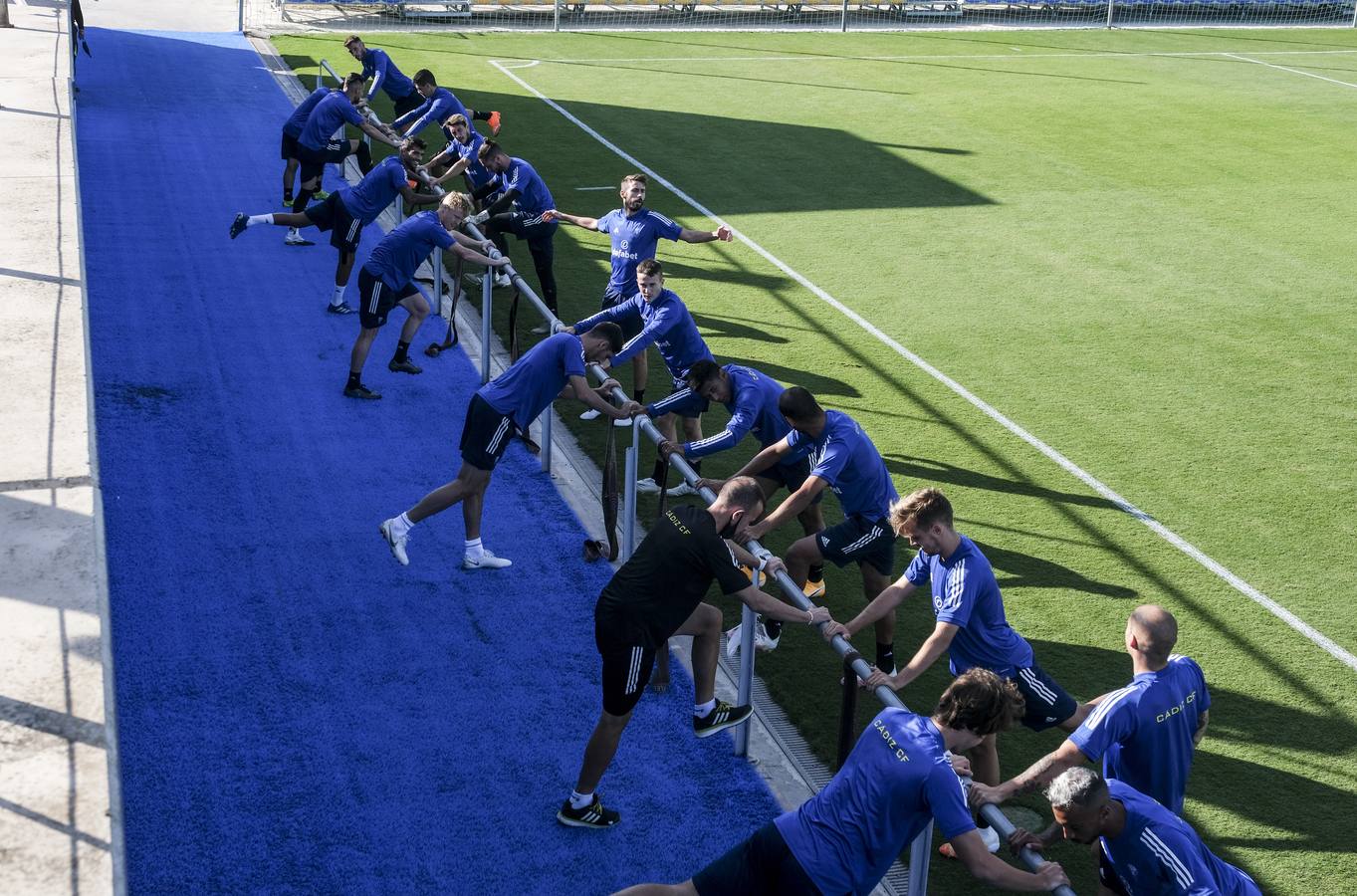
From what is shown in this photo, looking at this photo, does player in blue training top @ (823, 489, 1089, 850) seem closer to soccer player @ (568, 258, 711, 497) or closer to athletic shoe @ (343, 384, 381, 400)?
soccer player @ (568, 258, 711, 497)

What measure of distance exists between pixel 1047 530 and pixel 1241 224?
999 centimetres

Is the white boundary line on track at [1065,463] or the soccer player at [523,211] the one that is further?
the soccer player at [523,211]

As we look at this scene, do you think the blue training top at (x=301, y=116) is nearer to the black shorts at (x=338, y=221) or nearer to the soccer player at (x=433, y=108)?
the soccer player at (x=433, y=108)

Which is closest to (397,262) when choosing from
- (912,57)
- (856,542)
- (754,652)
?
(856,542)

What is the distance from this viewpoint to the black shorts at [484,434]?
345 inches

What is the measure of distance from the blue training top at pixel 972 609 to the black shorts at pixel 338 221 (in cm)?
822

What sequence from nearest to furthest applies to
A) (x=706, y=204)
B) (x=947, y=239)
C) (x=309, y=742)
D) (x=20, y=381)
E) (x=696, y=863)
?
(x=696, y=863), (x=309, y=742), (x=20, y=381), (x=947, y=239), (x=706, y=204)

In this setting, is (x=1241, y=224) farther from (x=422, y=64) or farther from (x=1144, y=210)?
(x=422, y=64)

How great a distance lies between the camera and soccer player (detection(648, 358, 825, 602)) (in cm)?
868

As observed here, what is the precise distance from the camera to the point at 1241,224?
1798cm

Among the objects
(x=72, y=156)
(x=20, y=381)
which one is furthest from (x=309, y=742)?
(x=72, y=156)

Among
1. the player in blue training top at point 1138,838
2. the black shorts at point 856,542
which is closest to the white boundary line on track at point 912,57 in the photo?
the black shorts at point 856,542

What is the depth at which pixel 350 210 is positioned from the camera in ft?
42.9

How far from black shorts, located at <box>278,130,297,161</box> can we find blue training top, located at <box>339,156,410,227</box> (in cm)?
354
